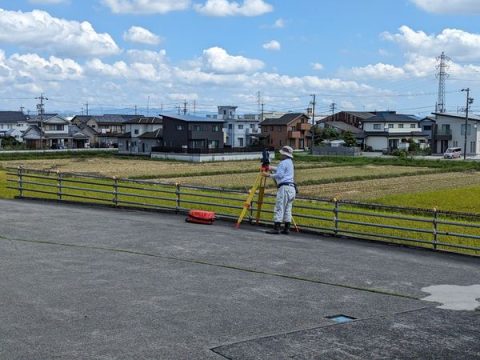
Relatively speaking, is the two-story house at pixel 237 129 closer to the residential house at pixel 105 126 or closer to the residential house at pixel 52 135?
the residential house at pixel 105 126

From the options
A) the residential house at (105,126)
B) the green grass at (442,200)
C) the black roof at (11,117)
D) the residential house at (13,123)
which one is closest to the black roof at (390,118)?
the residential house at (105,126)

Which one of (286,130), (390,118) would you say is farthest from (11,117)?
(390,118)

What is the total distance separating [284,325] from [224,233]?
5608 millimetres

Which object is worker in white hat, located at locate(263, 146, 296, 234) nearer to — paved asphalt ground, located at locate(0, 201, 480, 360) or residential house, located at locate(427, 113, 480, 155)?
paved asphalt ground, located at locate(0, 201, 480, 360)

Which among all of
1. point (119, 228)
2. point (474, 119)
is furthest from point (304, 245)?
point (474, 119)

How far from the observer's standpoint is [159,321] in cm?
627

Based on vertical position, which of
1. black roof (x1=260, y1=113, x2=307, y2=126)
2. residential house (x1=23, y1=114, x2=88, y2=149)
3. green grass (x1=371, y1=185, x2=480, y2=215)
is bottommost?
green grass (x1=371, y1=185, x2=480, y2=215)

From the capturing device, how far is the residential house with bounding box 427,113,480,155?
7450 centimetres

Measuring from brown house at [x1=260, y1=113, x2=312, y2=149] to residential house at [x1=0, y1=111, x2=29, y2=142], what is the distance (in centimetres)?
4070

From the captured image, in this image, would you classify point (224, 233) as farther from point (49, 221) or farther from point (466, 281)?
Result: point (466, 281)

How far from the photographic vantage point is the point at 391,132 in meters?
85.4

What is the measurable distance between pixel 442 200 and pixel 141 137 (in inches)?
2179

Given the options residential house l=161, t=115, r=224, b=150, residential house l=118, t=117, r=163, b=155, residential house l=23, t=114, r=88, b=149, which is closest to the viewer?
residential house l=161, t=115, r=224, b=150

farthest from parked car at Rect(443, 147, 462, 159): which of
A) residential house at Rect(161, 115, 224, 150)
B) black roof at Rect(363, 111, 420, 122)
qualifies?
residential house at Rect(161, 115, 224, 150)
